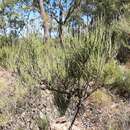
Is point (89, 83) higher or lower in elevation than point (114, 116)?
higher

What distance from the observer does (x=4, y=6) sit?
84.4ft

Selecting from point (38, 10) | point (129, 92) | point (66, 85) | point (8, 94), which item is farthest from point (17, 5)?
point (66, 85)

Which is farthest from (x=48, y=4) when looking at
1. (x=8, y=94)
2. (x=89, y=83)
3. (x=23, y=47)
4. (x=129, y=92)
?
(x=89, y=83)

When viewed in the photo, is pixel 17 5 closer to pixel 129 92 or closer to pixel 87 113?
pixel 129 92

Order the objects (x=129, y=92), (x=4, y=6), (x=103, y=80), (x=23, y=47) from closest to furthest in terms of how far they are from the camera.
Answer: (x=103, y=80), (x=23, y=47), (x=129, y=92), (x=4, y=6)

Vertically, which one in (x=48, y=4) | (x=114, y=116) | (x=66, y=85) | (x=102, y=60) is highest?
(x=102, y=60)

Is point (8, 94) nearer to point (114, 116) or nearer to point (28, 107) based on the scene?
point (28, 107)

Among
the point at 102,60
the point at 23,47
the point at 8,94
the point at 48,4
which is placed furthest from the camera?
the point at 48,4

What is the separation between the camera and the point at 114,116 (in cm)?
1202

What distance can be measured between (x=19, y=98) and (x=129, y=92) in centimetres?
508

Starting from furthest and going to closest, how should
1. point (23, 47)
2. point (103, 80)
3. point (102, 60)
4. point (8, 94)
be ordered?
point (8, 94) < point (23, 47) < point (103, 80) < point (102, 60)

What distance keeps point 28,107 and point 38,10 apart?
15.5m

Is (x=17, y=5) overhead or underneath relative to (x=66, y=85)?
underneath

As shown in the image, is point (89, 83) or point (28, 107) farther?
point (28, 107)
